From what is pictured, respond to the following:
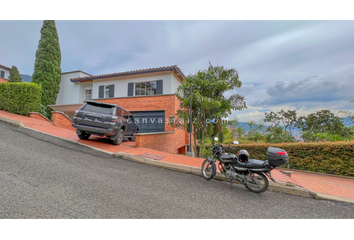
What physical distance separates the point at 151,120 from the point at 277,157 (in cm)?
1045

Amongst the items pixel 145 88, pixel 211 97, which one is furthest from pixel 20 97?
pixel 211 97

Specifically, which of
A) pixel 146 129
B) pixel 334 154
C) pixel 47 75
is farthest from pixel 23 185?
pixel 47 75

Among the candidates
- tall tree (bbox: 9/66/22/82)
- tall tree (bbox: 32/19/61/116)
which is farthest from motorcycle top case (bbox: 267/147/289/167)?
tall tree (bbox: 9/66/22/82)

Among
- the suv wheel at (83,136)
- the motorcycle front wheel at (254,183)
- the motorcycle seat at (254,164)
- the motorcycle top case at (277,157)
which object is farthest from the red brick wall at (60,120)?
the motorcycle top case at (277,157)

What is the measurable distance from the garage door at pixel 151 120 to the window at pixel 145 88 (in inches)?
75.4

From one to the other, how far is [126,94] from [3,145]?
9438 mm

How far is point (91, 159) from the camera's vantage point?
6.25 m

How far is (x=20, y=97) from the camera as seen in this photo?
11.9 metres

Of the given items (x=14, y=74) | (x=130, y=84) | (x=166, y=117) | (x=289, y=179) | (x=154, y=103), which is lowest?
(x=289, y=179)

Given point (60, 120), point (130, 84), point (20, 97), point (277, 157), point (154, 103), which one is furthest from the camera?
point (130, 84)

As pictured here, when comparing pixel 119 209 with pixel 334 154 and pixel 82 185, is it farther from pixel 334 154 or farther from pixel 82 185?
pixel 334 154

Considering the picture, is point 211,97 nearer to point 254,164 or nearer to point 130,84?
point 254,164

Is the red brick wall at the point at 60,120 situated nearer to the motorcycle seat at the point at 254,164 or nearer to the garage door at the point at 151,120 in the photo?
the garage door at the point at 151,120

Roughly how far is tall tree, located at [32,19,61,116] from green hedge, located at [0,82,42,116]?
5.00 meters
